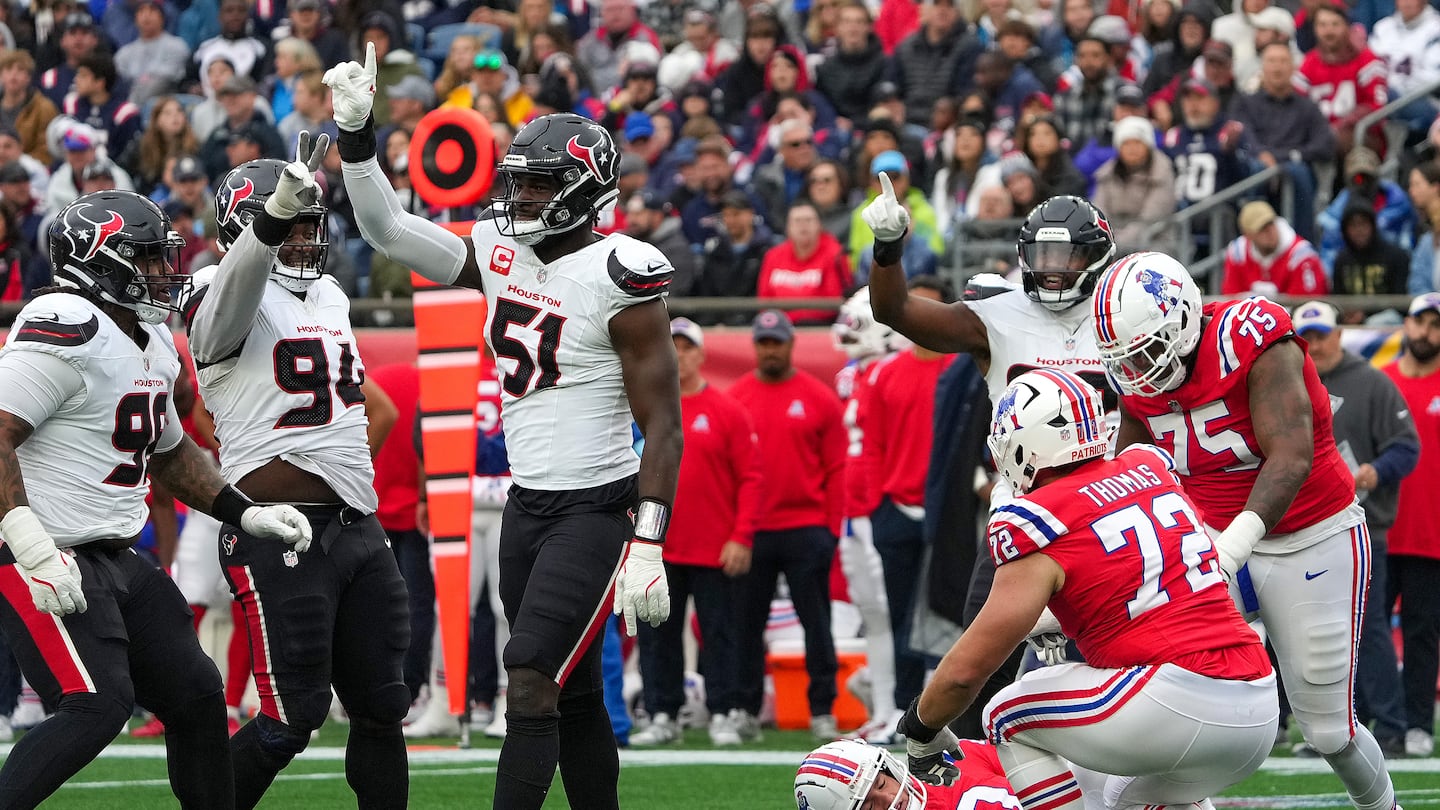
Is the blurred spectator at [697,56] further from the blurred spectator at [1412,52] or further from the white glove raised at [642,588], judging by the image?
the white glove raised at [642,588]

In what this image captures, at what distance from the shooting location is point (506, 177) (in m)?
5.29

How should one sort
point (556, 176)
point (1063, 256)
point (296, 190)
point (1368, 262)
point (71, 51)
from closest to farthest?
point (296, 190)
point (556, 176)
point (1063, 256)
point (1368, 262)
point (71, 51)

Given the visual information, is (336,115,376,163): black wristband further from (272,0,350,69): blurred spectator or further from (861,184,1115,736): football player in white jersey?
(272,0,350,69): blurred spectator

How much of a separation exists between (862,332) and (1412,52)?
5.58m

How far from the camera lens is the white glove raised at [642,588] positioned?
496 centimetres

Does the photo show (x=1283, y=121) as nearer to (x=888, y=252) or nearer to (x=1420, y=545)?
(x=1420, y=545)

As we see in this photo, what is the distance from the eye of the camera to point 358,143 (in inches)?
204

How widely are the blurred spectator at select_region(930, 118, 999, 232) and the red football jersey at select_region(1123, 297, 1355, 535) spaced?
6.04m

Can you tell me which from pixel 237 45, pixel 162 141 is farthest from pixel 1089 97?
pixel 237 45

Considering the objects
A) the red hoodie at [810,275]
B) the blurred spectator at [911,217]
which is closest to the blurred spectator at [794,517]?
the red hoodie at [810,275]

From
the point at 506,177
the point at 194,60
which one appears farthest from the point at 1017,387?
the point at 194,60

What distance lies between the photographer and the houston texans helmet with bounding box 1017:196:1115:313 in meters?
6.02

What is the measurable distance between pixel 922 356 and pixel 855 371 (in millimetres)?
750

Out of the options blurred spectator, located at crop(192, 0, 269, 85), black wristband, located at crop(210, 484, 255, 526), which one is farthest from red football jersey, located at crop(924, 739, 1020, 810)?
blurred spectator, located at crop(192, 0, 269, 85)
